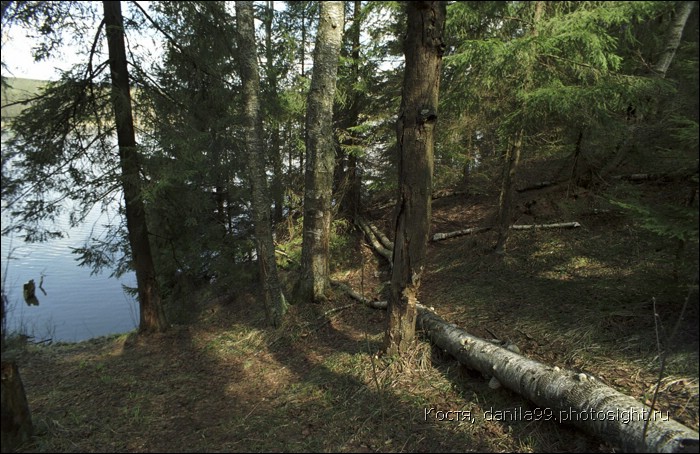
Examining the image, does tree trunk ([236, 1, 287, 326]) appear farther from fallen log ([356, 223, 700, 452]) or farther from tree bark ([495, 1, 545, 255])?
tree bark ([495, 1, 545, 255])

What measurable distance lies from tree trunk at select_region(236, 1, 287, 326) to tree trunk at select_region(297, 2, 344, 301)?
0.79 metres

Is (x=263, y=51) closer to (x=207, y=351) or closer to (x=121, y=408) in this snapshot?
(x=207, y=351)

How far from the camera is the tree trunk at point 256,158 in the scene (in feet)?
21.2

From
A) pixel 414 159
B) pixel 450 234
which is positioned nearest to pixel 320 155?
pixel 414 159

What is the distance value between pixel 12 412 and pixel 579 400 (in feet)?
17.1

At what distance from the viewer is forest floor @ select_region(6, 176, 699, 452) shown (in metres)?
3.54

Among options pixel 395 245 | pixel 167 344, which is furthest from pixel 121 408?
pixel 395 245

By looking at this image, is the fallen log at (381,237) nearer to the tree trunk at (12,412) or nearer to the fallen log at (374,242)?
the fallen log at (374,242)

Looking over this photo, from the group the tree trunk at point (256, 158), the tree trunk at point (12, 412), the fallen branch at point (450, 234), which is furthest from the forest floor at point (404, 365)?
the fallen branch at point (450, 234)

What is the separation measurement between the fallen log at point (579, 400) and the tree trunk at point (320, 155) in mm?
3884

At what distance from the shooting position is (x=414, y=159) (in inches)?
167

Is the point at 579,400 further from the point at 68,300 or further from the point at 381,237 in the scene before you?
the point at 68,300

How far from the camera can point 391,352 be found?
4902 millimetres

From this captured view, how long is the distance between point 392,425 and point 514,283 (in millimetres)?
4107
